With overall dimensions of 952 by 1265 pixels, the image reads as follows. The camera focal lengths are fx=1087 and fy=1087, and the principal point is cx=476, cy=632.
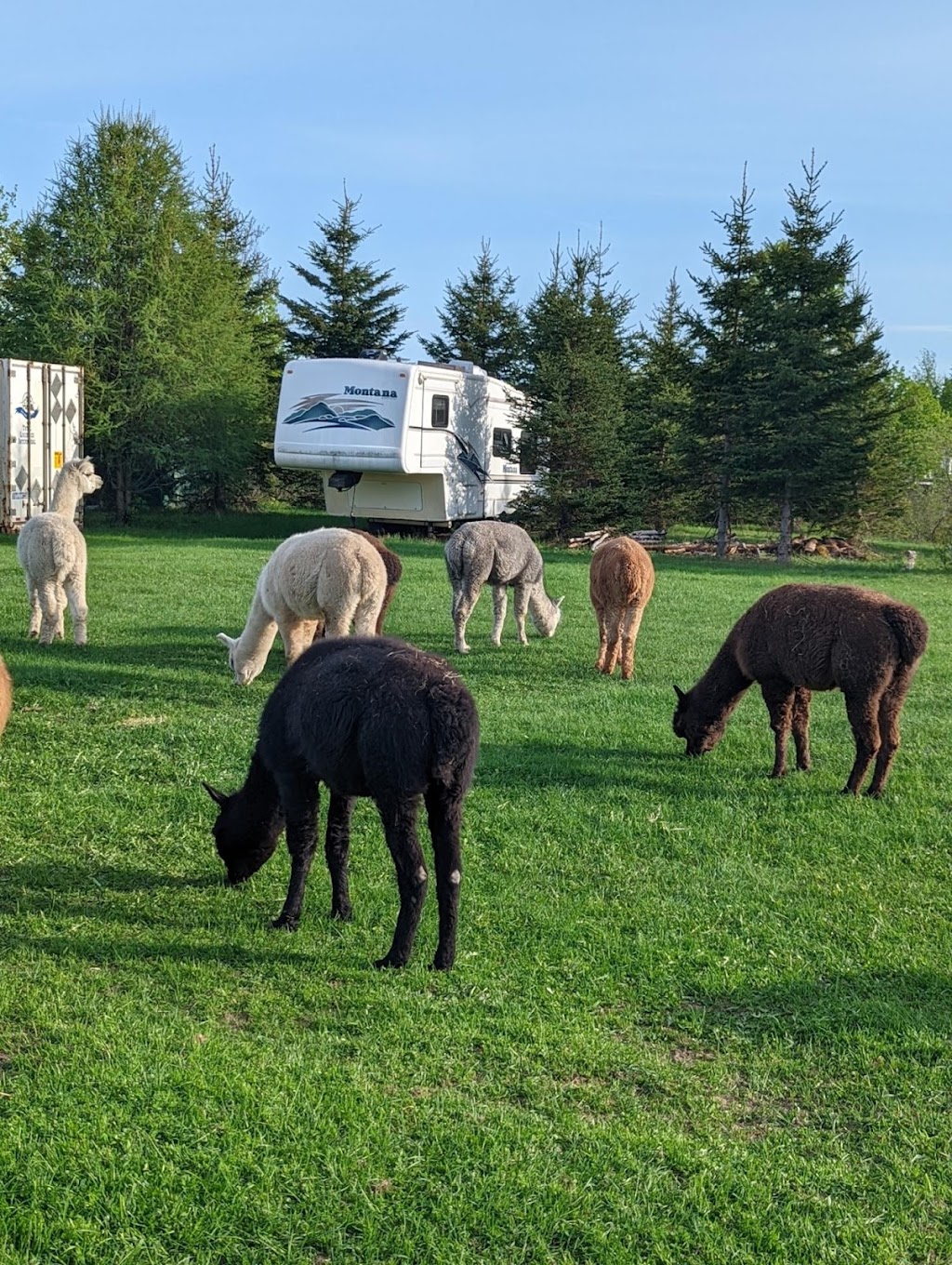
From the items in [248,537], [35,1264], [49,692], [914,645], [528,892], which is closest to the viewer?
[35,1264]

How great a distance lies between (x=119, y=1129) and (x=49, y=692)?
6.56 m

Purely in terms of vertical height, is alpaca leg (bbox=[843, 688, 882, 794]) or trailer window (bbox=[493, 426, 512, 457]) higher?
trailer window (bbox=[493, 426, 512, 457])

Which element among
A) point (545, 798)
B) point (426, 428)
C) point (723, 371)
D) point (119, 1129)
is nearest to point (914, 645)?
point (545, 798)

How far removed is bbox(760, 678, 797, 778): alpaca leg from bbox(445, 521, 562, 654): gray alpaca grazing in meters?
5.17

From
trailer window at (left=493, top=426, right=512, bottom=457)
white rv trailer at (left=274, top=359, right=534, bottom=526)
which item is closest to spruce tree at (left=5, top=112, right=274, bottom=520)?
white rv trailer at (left=274, top=359, right=534, bottom=526)

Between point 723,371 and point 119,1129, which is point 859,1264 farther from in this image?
point 723,371

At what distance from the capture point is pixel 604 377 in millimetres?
30078

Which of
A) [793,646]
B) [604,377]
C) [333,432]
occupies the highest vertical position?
[604,377]

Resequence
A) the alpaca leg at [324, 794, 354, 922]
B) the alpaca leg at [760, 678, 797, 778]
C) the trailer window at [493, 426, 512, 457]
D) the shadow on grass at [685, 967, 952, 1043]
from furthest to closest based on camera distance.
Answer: the trailer window at [493, 426, 512, 457] → the alpaca leg at [760, 678, 797, 778] → the alpaca leg at [324, 794, 354, 922] → the shadow on grass at [685, 967, 952, 1043]

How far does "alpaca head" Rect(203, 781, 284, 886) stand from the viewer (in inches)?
212

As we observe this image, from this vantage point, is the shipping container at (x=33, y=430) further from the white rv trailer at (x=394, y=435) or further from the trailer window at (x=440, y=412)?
the trailer window at (x=440, y=412)

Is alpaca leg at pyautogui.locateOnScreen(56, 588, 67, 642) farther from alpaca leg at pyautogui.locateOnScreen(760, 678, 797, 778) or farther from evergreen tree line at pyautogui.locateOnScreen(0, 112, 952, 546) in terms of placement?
evergreen tree line at pyautogui.locateOnScreen(0, 112, 952, 546)

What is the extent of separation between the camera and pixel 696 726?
844cm

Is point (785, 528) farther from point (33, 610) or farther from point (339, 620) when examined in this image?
point (339, 620)
